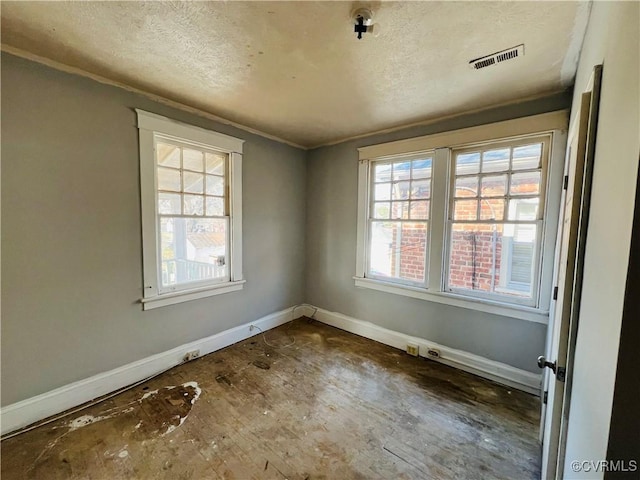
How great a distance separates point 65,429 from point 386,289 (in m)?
2.99

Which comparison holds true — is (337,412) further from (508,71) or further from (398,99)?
(508,71)

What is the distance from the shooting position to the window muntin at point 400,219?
9.73 ft

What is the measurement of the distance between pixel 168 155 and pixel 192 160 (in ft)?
0.76

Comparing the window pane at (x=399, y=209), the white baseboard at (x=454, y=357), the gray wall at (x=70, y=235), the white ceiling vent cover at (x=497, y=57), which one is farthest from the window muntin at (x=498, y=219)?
the gray wall at (x=70, y=235)

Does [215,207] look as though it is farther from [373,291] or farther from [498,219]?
[498,219]

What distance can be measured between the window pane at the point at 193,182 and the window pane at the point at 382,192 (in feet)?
6.63

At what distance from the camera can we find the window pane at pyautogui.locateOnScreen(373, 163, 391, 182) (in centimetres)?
324

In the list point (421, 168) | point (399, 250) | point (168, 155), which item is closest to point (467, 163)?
point (421, 168)

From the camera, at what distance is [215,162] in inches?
116

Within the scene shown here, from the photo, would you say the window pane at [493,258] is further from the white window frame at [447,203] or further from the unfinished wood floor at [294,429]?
the unfinished wood floor at [294,429]

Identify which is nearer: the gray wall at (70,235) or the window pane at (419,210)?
the gray wall at (70,235)

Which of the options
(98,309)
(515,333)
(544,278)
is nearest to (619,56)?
(544,278)

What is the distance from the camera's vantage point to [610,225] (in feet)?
2.15

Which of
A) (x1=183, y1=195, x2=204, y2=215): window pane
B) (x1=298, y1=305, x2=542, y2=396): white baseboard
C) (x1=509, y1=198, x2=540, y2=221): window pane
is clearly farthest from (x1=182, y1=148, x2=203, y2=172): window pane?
(x1=509, y1=198, x2=540, y2=221): window pane
